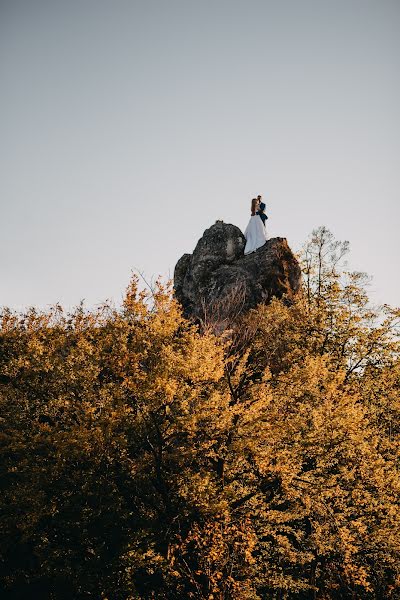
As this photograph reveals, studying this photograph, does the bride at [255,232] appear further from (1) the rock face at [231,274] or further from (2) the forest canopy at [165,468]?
(2) the forest canopy at [165,468]

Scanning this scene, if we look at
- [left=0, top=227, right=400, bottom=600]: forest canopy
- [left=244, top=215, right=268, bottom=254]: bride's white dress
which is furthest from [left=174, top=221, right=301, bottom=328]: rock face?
[left=0, top=227, right=400, bottom=600]: forest canopy

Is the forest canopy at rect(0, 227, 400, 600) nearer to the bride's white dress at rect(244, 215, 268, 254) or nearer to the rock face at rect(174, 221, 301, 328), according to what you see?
the rock face at rect(174, 221, 301, 328)

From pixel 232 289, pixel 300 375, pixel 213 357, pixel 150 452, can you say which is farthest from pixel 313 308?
pixel 150 452

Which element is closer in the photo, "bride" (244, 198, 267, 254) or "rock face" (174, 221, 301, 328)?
"rock face" (174, 221, 301, 328)

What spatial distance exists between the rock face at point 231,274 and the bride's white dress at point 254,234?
570 mm

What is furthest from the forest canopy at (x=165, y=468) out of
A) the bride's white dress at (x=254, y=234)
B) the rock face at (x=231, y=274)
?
the bride's white dress at (x=254, y=234)

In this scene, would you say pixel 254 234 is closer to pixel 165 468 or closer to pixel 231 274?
pixel 231 274

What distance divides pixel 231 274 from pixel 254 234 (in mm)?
5876

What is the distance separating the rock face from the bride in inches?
23.6

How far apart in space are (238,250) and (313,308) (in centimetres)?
1059

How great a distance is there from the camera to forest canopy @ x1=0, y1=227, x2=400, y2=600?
41.2 feet

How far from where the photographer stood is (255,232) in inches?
1356

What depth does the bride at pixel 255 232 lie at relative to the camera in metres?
33.7

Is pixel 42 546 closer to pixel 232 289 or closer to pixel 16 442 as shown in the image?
pixel 16 442
